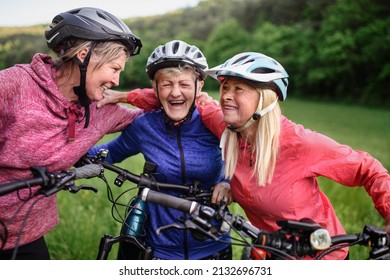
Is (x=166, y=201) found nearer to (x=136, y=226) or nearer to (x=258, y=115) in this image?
(x=258, y=115)

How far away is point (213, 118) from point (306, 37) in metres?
45.8

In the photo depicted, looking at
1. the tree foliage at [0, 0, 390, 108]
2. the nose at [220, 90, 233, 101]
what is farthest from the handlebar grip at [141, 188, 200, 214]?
the tree foliage at [0, 0, 390, 108]

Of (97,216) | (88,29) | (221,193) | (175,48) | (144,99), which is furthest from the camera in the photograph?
(97,216)

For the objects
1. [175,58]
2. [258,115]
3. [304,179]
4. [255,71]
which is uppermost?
[175,58]

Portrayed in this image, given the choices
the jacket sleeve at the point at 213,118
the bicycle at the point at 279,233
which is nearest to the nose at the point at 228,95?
the jacket sleeve at the point at 213,118

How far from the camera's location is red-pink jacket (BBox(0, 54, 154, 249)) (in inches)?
91.7

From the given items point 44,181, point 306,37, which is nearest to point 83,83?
point 44,181

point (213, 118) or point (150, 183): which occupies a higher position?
point (213, 118)

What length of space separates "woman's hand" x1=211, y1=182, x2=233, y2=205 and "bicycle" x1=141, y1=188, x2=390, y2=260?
2.24 ft

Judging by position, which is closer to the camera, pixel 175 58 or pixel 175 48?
pixel 175 58

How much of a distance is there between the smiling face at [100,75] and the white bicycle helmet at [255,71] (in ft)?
2.07

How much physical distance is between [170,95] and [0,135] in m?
1.13

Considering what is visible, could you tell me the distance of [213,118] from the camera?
3.00 m
